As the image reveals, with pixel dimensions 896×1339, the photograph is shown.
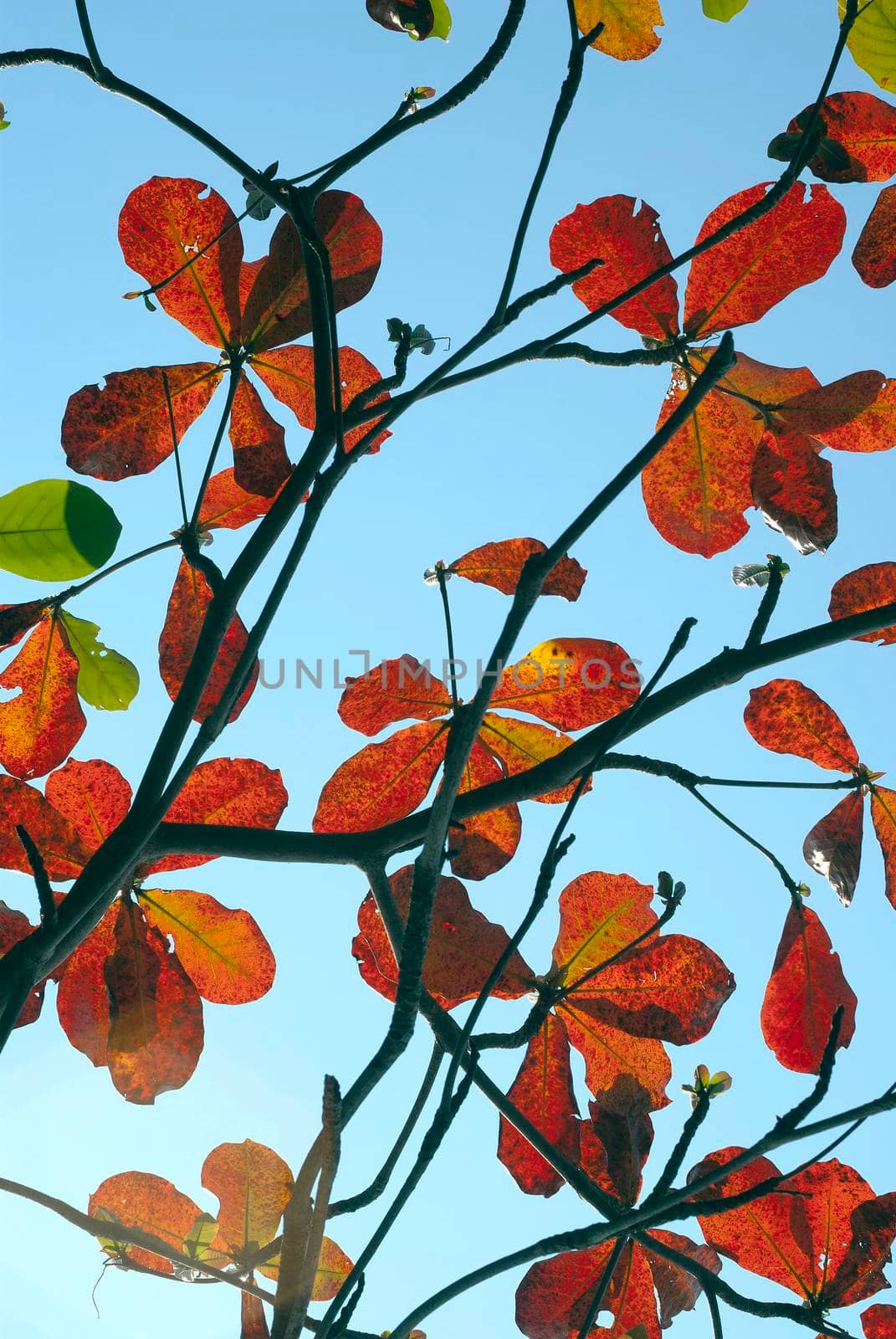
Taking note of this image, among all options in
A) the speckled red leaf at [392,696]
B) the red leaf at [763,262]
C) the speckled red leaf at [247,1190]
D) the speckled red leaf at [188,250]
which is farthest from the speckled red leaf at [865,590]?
the speckled red leaf at [247,1190]

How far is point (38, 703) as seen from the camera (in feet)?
3.08

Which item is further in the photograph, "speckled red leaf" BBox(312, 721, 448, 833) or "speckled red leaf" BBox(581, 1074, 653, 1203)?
"speckled red leaf" BBox(312, 721, 448, 833)

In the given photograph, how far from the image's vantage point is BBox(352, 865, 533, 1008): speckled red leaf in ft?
2.88

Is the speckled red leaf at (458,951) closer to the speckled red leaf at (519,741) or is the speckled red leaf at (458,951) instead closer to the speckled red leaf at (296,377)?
the speckled red leaf at (519,741)

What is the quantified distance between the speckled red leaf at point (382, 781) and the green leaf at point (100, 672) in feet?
0.70

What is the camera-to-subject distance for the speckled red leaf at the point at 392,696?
37.6 inches

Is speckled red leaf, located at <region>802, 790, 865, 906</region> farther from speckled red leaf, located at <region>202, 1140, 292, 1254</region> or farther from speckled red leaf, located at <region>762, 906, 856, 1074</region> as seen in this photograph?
speckled red leaf, located at <region>202, 1140, 292, 1254</region>

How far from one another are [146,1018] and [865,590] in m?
0.74

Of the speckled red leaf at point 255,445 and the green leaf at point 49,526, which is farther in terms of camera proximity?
the speckled red leaf at point 255,445

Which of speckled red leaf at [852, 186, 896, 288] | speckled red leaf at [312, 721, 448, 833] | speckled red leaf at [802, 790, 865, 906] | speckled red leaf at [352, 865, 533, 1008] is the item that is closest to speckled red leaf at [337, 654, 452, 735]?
Result: speckled red leaf at [312, 721, 448, 833]

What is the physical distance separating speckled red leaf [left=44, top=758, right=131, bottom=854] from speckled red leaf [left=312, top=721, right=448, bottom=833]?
190 millimetres

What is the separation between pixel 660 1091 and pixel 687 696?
44 cm

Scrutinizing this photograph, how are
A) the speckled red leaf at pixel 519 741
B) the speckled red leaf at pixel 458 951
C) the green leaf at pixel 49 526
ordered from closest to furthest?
the green leaf at pixel 49 526 → the speckled red leaf at pixel 458 951 → the speckled red leaf at pixel 519 741

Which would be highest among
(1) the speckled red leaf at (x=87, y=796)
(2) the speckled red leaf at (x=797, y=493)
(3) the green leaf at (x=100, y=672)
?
(2) the speckled red leaf at (x=797, y=493)
